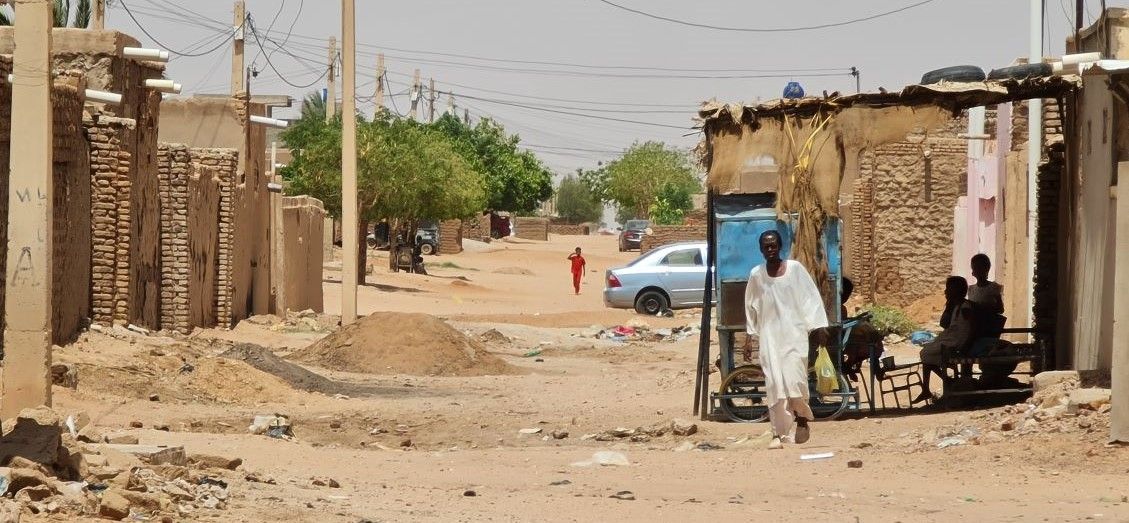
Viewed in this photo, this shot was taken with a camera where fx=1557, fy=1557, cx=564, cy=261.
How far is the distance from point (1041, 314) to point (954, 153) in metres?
13.5

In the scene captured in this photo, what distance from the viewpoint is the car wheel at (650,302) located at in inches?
1193

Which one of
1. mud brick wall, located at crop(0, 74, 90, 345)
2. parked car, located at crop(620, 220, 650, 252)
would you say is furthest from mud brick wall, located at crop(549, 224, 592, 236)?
mud brick wall, located at crop(0, 74, 90, 345)

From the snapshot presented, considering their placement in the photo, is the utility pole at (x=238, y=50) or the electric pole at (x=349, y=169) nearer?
the electric pole at (x=349, y=169)

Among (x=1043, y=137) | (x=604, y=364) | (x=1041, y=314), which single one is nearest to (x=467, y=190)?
(x=604, y=364)

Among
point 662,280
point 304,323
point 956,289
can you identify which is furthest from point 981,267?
point 662,280

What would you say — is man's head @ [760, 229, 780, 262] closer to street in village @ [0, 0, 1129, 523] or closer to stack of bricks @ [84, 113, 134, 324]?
street in village @ [0, 0, 1129, 523]

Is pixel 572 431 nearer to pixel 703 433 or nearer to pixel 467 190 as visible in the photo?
pixel 703 433

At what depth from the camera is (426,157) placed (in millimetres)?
43812

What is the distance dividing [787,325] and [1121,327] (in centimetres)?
235

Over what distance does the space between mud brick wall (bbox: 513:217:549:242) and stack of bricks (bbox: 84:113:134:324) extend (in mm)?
72908

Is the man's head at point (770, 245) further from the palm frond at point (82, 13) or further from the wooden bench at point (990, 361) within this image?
the palm frond at point (82, 13)

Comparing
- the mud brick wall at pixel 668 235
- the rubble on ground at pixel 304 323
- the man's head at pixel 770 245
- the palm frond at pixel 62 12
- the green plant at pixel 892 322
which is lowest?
the rubble on ground at pixel 304 323

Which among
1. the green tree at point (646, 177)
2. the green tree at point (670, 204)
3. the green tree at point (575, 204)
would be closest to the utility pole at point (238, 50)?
the green tree at point (670, 204)

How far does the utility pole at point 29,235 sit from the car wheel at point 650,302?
68.1 feet
